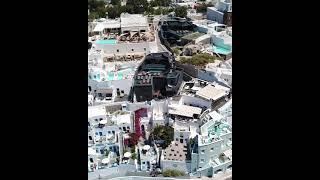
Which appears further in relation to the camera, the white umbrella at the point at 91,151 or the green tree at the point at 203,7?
the green tree at the point at 203,7

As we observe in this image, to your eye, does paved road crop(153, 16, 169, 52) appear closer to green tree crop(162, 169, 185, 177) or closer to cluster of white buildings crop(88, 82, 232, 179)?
cluster of white buildings crop(88, 82, 232, 179)

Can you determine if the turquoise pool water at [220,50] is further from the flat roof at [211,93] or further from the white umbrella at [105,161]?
the white umbrella at [105,161]

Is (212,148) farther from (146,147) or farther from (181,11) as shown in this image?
(181,11)

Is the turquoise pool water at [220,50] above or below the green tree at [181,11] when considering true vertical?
below

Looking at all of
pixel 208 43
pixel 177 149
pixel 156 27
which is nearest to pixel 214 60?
pixel 208 43

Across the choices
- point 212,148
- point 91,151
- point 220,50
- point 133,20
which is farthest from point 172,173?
point 133,20

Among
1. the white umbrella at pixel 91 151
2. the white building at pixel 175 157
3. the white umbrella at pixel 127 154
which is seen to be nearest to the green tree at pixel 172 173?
the white building at pixel 175 157

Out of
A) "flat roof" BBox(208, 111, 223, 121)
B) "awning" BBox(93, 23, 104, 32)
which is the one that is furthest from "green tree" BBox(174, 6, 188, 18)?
"flat roof" BBox(208, 111, 223, 121)
